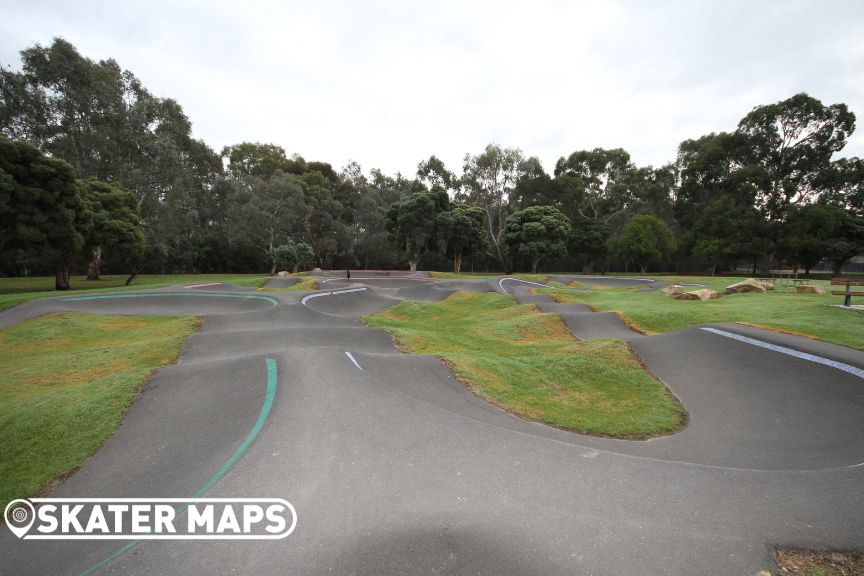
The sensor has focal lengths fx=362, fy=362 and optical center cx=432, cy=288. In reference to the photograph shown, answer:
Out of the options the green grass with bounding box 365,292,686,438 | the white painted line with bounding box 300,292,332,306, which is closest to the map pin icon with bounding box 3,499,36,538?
the green grass with bounding box 365,292,686,438

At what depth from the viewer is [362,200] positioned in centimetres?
4981

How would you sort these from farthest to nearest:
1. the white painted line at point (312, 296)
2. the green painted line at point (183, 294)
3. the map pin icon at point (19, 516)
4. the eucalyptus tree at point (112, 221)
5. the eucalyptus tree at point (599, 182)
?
the eucalyptus tree at point (599, 182) → the eucalyptus tree at point (112, 221) → the white painted line at point (312, 296) → the green painted line at point (183, 294) → the map pin icon at point (19, 516)

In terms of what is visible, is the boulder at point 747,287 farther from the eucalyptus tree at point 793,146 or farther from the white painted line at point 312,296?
the eucalyptus tree at point 793,146

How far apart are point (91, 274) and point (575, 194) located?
186ft

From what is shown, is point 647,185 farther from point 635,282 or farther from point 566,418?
point 566,418

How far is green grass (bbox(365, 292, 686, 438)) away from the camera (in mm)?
6927

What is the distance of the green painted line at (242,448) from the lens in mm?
3327

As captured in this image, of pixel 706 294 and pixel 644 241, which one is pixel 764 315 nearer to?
pixel 706 294

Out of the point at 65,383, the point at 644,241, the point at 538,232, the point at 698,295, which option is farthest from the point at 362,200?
the point at 65,383

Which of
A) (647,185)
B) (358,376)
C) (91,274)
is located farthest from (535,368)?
(647,185)

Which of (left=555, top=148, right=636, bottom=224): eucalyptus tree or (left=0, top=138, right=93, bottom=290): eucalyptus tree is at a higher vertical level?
(left=555, top=148, right=636, bottom=224): eucalyptus tree

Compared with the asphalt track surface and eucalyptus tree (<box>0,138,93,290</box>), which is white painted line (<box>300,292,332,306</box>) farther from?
eucalyptus tree (<box>0,138,93,290</box>)

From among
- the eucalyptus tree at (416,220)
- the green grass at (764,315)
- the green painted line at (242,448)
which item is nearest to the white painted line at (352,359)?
the green painted line at (242,448)
